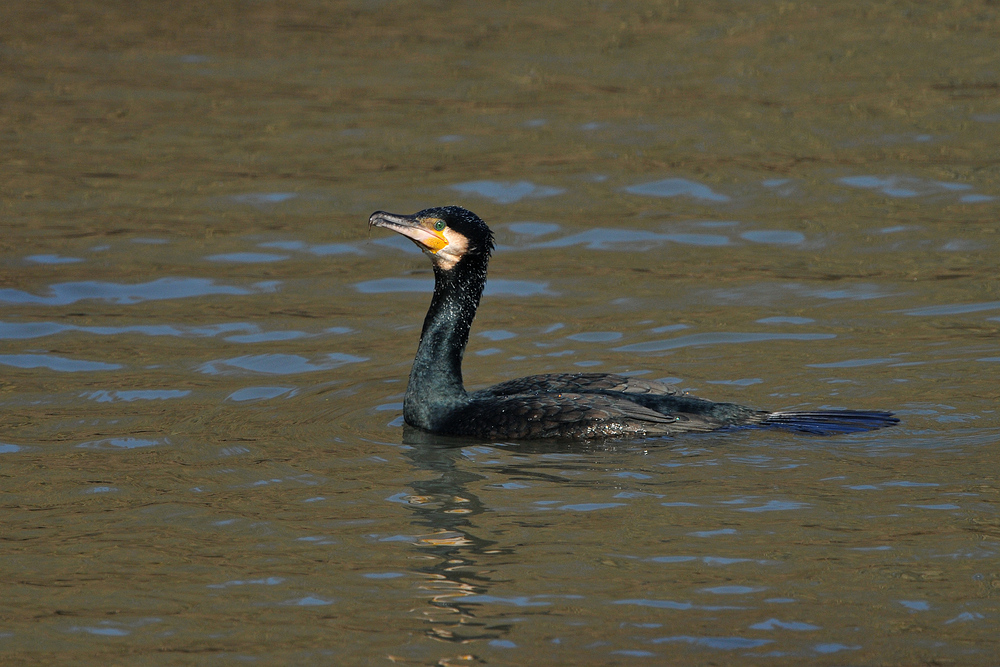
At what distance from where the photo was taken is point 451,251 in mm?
7637

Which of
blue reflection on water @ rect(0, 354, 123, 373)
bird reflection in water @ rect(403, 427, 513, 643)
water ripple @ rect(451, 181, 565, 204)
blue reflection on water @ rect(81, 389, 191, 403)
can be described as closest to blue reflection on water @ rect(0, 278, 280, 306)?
blue reflection on water @ rect(0, 354, 123, 373)

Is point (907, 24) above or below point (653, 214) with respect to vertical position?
above

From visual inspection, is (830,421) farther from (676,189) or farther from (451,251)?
(676,189)

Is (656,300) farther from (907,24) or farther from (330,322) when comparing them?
(907,24)

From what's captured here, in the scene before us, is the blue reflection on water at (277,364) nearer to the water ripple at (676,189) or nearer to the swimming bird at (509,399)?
the swimming bird at (509,399)

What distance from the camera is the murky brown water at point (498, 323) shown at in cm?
514

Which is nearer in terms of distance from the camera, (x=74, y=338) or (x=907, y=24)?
(x=74, y=338)

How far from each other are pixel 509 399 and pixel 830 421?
164 cm

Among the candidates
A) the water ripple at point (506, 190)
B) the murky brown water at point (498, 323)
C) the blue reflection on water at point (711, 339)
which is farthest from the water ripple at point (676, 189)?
the blue reflection on water at point (711, 339)

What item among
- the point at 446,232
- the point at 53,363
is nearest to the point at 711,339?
the point at 446,232

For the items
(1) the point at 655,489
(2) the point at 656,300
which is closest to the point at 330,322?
(2) the point at 656,300

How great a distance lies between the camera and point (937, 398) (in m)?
7.51

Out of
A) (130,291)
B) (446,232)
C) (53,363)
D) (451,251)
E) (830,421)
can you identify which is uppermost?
(446,232)

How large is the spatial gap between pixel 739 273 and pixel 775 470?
4.22 m
